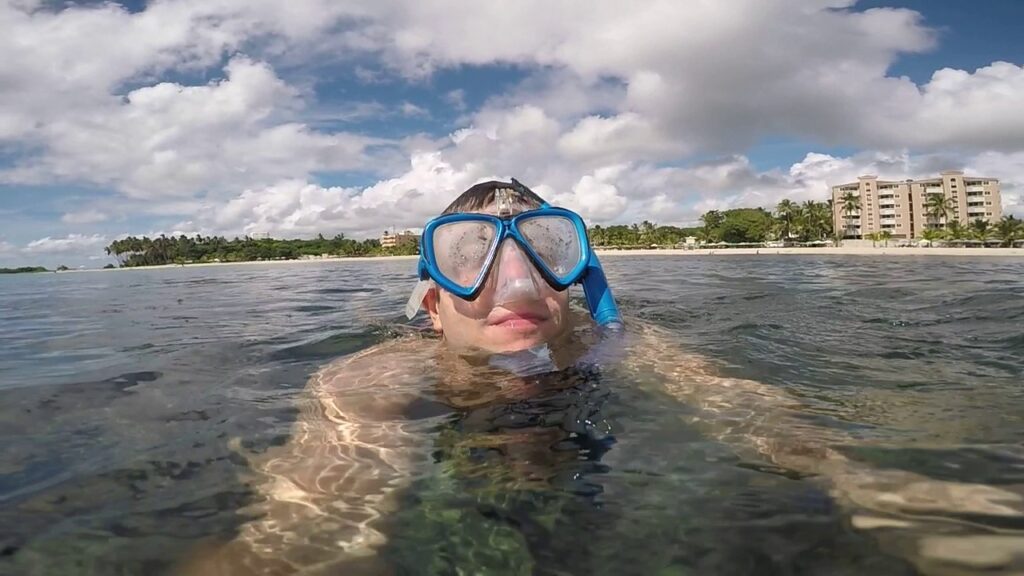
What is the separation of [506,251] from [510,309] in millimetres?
358

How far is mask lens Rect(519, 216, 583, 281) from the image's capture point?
3564 millimetres

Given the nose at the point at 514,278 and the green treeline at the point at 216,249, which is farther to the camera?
the green treeline at the point at 216,249

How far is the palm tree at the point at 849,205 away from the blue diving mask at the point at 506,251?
100 m

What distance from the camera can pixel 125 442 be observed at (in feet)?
8.13

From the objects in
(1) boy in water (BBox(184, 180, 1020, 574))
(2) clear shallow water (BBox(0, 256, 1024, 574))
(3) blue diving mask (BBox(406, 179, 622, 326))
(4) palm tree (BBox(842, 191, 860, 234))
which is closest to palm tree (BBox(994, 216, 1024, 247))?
(4) palm tree (BBox(842, 191, 860, 234))

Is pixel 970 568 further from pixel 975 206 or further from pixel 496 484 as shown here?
pixel 975 206

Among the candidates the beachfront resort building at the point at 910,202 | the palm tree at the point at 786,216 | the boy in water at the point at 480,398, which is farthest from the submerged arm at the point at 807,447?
the beachfront resort building at the point at 910,202

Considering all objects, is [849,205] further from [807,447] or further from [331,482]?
[331,482]

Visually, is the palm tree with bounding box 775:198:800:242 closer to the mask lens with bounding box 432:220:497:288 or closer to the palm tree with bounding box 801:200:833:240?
the palm tree with bounding box 801:200:833:240

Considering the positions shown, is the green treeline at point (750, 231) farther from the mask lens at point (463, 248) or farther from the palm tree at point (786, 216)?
the mask lens at point (463, 248)

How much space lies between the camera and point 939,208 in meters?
83.2

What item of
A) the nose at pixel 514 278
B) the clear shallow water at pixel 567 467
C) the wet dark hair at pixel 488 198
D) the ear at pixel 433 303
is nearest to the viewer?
the clear shallow water at pixel 567 467

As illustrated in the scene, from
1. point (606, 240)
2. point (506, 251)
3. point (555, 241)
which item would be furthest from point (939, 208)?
point (506, 251)

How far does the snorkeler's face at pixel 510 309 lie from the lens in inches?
127
